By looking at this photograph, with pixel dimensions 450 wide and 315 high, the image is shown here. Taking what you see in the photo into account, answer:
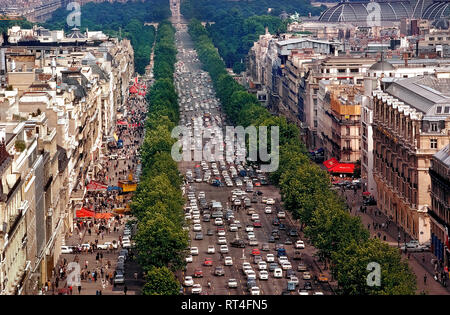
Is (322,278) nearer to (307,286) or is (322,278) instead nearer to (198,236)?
(307,286)

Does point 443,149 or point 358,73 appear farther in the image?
point 358,73

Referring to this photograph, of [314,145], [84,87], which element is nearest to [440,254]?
[84,87]

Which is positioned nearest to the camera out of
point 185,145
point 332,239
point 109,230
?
point 332,239

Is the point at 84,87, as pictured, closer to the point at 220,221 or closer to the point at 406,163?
the point at 220,221

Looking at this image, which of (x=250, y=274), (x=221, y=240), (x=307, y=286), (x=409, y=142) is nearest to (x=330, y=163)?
(x=409, y=142)

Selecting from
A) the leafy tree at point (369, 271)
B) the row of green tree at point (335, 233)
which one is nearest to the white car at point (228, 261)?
the row of green tree at point (335, 233)
